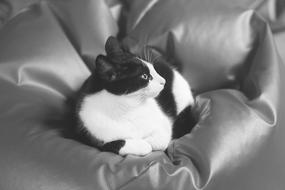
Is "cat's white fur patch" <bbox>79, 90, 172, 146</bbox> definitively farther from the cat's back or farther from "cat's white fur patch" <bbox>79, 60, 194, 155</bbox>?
the cat's back

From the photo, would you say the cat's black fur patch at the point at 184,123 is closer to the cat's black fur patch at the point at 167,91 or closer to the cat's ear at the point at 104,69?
the cat's black fur patch at the point at 167,91

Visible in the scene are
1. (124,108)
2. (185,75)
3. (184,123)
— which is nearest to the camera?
(124,108)

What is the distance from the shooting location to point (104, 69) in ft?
3.10

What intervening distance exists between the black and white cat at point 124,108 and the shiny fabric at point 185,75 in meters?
0.05

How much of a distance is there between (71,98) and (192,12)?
1.51 ft

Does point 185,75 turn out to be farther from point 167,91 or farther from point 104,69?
point 104,69

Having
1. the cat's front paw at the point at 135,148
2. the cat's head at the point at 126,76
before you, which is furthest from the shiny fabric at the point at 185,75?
the cat's head at the point at 126,76

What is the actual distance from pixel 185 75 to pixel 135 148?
14.8 inches

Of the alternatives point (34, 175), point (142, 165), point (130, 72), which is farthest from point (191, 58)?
point (34, 175)

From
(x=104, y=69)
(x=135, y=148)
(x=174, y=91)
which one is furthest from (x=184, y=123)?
(x=104, y=69)

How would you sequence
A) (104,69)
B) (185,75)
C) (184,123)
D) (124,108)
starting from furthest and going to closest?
(185,75) < (184,123) < (124,108) < (104,69)

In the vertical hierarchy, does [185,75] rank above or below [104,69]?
below

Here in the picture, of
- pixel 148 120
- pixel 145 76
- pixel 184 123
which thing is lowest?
pixel 184 123

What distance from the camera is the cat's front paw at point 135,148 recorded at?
3.38ft
